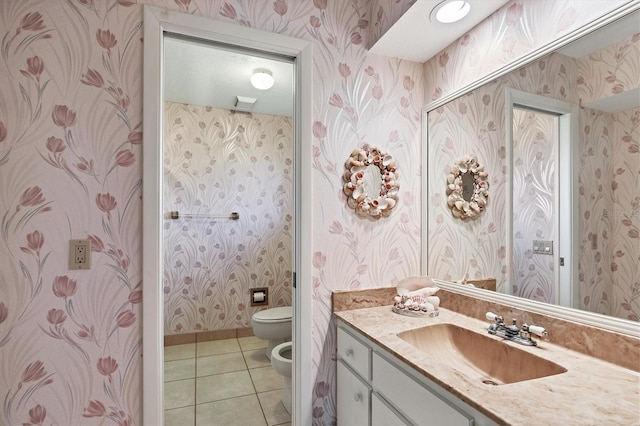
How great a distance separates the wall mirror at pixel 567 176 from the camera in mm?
979

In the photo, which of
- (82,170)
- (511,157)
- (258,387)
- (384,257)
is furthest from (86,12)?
(258,387)

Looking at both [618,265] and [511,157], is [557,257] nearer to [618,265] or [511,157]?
[618,265]

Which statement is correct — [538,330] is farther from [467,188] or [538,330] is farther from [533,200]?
[467,188]

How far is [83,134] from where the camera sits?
125 cm

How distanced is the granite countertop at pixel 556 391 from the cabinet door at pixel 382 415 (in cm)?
23

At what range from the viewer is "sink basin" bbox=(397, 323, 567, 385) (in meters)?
1.08

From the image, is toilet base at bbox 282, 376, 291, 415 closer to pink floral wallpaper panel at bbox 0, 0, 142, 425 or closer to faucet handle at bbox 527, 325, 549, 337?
pink floral wallpaper panel at bbox 0, 0, 142, 425

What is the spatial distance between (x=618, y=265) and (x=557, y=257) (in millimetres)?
179

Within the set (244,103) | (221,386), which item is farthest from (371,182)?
(244,103)

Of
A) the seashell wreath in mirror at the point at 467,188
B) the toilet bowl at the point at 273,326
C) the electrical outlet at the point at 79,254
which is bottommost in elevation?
the toilet bowl at the point at 273,326

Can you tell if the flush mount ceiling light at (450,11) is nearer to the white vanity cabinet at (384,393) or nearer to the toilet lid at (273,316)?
the white vanity cabinet at (384,393)

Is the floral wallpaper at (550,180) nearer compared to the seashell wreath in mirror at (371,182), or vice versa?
the floral wallpaper at (550,180)

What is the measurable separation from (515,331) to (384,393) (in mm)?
546


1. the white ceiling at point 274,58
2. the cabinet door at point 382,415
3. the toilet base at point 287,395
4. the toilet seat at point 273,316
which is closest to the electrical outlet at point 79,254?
the white ceiling at point 274,58
